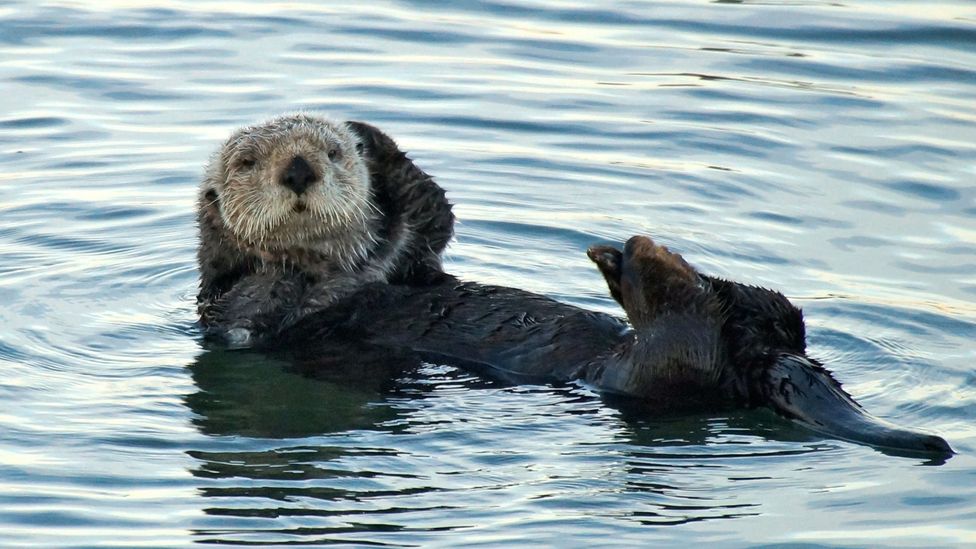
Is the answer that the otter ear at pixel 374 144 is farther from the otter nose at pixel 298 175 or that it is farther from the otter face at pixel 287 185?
the otter nose at pixel 298 175

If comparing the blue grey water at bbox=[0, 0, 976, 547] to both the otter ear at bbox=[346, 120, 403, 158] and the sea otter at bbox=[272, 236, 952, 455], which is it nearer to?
the sea otter at bbox=[272, 236, 952, 455]

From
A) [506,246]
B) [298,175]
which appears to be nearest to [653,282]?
[298,175]

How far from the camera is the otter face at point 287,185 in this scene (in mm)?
5883

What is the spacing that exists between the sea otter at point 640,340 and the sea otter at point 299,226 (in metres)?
0.19

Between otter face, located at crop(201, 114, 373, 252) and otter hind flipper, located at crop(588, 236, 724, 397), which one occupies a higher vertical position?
otter face, located at crop(201, 114, 373, 252)

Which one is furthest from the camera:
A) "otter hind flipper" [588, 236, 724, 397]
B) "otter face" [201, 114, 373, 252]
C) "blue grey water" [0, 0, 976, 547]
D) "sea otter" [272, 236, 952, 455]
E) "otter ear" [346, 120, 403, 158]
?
"otter ear" [346, 120, 403, 158]

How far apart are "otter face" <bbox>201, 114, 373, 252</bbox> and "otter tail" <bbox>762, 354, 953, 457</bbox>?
6.51ft

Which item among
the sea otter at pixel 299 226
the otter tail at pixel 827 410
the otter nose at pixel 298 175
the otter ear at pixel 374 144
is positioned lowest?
the otter tail at pixel 827 410

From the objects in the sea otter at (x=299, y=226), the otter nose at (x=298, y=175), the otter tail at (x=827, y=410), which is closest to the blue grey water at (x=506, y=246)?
the otter tail at (x=827, y=410)

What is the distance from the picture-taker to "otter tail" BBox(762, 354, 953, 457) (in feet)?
15.2

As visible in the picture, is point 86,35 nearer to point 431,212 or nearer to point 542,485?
point 431,212

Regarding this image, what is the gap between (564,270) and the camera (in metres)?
7.00

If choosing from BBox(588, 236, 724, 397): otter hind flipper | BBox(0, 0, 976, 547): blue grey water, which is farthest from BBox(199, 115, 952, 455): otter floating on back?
BBox(0, 0, 976, 547): blue grey water

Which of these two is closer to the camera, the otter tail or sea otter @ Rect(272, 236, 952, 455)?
the otter tail
